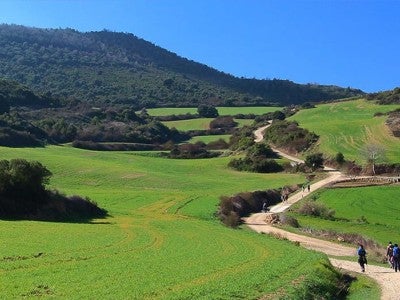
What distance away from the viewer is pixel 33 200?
51250mm

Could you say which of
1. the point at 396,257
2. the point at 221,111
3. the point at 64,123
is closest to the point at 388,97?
the point at 221,111

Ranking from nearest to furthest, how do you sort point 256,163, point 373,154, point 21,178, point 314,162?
point 21,178
point 373,154
point 314,162
point 256,163

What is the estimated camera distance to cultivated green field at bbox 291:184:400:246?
52341 mm

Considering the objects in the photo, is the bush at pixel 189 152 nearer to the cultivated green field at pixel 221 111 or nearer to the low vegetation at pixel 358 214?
the low vegetation at pixel 358 214

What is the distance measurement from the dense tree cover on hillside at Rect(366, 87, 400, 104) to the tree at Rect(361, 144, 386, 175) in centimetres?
5009

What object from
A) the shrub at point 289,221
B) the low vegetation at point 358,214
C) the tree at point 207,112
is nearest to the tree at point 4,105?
the tree at point 207,112

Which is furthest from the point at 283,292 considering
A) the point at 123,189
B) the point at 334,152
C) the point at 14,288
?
the point at 334,152

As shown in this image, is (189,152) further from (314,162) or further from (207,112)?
(207,112)

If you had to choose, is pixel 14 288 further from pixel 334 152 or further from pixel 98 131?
pixel 98 131

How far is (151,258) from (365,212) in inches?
1487

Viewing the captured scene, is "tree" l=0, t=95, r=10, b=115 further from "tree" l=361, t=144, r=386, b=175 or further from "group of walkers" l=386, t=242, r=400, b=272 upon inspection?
"group of walkers" l=386, t=242, r=400, b=272

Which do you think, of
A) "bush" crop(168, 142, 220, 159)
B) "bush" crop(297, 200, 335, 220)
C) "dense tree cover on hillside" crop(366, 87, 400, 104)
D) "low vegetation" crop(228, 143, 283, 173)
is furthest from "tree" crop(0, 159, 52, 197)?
"dense tree cover on hillside" crop(366, 87, 400, 104)

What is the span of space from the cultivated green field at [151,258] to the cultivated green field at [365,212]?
11.0 m

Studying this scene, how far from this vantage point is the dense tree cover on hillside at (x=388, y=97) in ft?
469
